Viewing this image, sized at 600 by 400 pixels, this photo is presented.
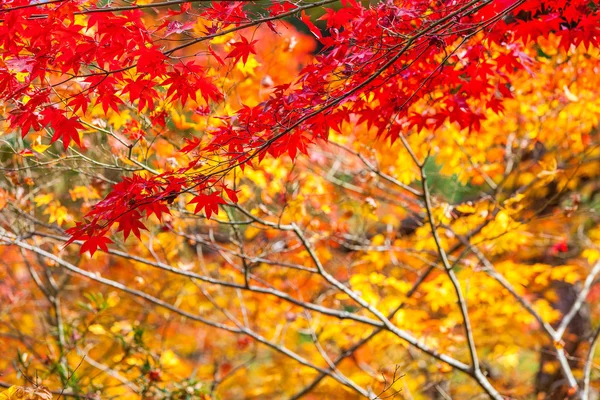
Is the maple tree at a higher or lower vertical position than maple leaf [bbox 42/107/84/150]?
higher

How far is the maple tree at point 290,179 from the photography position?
2605 millimetres

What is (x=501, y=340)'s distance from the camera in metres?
6.93

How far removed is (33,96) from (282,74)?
12.0 ft

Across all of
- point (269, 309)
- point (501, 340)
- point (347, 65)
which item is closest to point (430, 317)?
point (501, 340)

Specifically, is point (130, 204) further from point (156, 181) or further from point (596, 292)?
point (596, 292)

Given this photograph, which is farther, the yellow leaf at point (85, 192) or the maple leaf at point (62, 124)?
the yellow leaf at point (85, 192)

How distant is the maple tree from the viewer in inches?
103

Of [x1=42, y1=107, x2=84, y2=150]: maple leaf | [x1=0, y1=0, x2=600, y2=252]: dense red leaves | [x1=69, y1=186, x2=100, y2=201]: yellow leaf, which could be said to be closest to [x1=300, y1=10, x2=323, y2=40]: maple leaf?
[x1=0, y1=0, x2=600, y2=252]: dense red leaves

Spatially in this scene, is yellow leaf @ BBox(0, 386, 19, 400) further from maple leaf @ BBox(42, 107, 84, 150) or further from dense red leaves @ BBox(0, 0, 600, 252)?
maple leaf @ BBox(42, 107, 84, 150)

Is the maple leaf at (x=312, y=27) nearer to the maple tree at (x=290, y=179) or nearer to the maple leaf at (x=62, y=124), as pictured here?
the maple tree at (x=290, y=179)

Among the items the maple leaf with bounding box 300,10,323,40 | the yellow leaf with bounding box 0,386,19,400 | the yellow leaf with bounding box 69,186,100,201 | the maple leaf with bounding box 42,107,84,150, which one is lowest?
the yellow leaf with bounding box 0,386,19,400

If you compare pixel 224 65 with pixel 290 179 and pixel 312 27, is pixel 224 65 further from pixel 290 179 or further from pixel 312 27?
pixel 290 179

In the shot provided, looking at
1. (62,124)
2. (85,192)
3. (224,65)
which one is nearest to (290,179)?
(85,192)

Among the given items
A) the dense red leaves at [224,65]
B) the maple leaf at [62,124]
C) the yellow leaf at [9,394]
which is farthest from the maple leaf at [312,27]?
the yellow leaf at [9,394]
